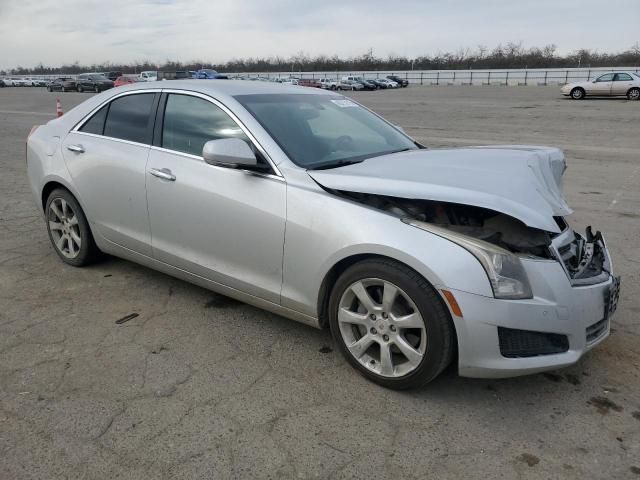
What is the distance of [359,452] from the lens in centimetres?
244

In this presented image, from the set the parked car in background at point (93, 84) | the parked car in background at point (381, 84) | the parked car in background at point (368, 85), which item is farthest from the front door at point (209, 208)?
the parked car in background at point (381, 84)

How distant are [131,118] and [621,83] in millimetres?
30059

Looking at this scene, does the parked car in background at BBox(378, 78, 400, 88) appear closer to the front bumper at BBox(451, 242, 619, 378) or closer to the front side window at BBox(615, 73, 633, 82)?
the front side window at BBox(615, 73, 633, 82)

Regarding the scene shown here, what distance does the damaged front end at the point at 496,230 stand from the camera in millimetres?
2760

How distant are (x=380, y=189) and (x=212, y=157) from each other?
40.4 inches

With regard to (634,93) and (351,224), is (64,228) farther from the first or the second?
(634,93)

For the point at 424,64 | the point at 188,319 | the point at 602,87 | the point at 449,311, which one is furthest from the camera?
the point at 424,64

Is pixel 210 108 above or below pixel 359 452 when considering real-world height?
above

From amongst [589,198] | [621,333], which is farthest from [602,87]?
[621,333]

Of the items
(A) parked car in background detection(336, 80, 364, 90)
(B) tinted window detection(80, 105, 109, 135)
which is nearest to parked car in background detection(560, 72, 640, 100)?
(A) parked car in background detection(336, 80, 364, 90)

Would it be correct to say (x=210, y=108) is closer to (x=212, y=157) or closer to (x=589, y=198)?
(x=212, y=157)

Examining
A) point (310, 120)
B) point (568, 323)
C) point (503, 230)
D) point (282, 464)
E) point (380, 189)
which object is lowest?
point (282, 464)

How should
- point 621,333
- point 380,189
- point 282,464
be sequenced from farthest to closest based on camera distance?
1. point 621,333
2. point 380,189
3. point 282,464

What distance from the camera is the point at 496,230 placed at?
287 cm
